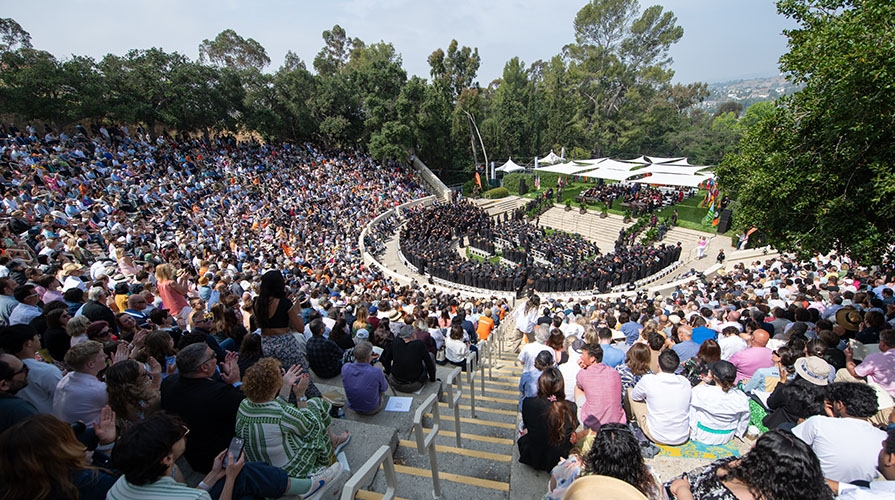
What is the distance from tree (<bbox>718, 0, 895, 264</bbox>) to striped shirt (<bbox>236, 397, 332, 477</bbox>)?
6993 millimetres

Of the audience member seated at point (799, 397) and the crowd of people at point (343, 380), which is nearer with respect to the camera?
the crowd of people at point (343, 380)

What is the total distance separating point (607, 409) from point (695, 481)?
3.64ft

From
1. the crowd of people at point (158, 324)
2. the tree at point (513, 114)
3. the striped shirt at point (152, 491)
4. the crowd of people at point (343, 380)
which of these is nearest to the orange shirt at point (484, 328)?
the crowd of people at point (343, 380)

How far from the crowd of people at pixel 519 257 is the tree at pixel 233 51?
2806 centimetres

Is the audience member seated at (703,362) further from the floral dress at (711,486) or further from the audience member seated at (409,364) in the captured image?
the audience member seated at (409,364)

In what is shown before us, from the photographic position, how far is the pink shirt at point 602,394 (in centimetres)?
360

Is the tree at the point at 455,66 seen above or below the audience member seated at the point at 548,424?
above

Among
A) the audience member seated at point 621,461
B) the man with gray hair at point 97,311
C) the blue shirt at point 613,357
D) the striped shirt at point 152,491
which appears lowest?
the blue shirt at point 613,357

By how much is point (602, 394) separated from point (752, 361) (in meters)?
2.56

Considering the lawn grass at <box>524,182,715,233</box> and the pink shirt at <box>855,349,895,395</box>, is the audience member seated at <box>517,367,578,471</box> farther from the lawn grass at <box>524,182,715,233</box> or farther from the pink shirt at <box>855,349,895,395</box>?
the lawn grass at <box>524,182,715,233</box>

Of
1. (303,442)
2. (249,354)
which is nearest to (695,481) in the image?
(303,442)

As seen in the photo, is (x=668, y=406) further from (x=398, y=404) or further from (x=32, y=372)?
(x=32, y=372)

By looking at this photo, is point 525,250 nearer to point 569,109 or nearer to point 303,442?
point 303,442

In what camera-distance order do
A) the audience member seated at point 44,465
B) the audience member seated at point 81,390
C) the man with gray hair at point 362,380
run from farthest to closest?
1. the man with gray hair at point 362,380
2. the audience member seated at point 81,390
3. the audience member seated at point 44,465
